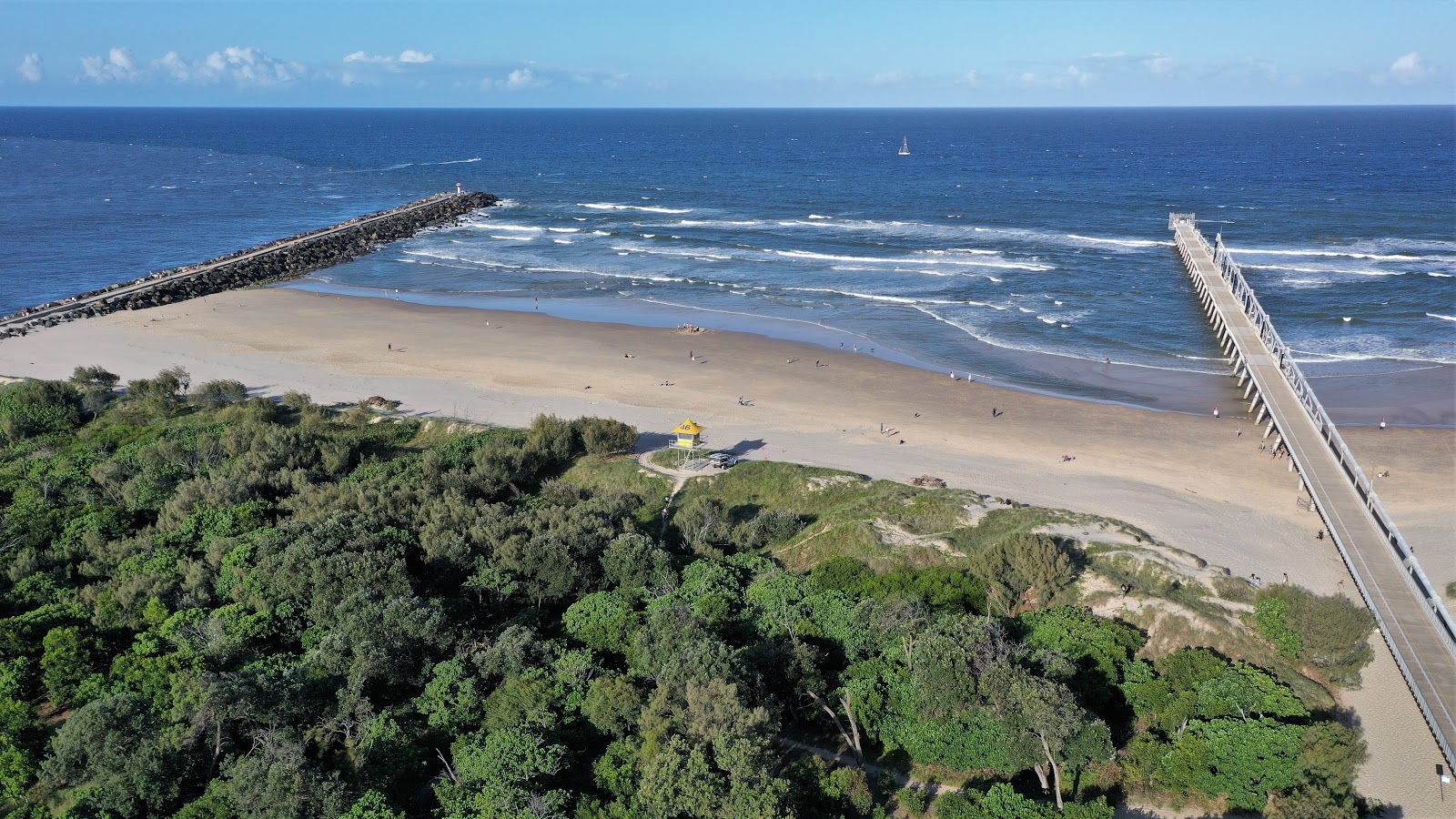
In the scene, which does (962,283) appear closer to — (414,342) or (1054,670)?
(414,342)

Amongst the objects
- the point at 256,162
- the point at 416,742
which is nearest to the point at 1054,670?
the point at 416,742

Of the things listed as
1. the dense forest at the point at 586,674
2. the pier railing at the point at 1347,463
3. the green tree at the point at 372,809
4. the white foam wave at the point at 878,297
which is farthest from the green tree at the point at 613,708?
the white foam wave at the point at 878,297

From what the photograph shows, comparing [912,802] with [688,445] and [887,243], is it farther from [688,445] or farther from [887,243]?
[887,243]

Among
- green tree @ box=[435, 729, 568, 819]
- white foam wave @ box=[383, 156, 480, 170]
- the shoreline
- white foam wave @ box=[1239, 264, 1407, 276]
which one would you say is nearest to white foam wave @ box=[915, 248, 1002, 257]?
white foam wave @ box=[1239, 264, 1407, 276]

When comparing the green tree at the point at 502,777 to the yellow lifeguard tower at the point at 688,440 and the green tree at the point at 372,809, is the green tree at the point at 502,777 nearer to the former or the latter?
the green tree at the point at 372,809

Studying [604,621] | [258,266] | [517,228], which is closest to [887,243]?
[517,228]

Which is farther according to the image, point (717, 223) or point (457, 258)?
point (717, 223)
